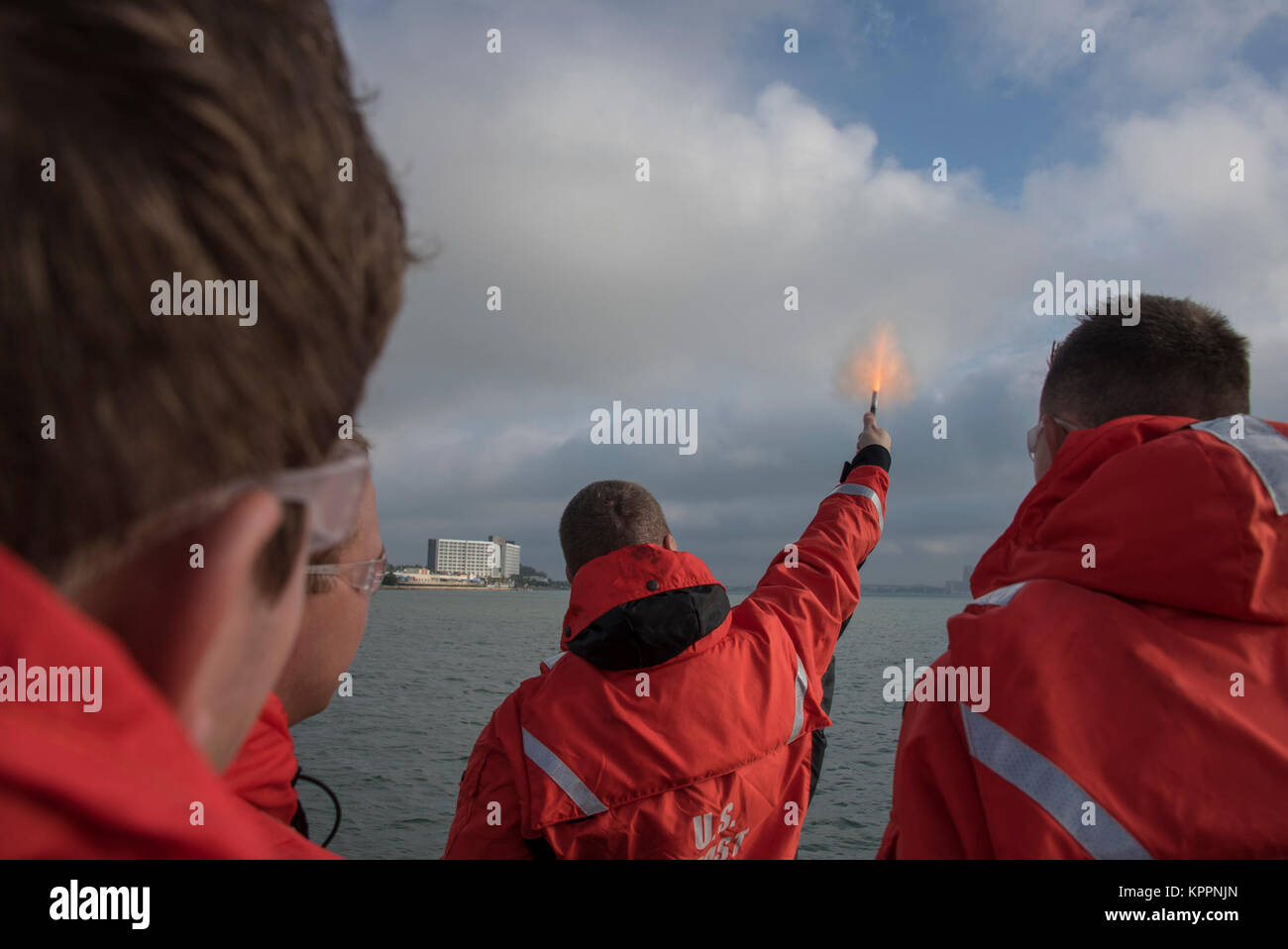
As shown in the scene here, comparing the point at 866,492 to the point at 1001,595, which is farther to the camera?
the point at 866,492

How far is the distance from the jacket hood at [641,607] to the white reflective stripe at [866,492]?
1250 mm

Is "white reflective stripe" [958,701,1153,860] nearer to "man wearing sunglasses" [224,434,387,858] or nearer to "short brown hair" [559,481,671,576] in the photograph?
"man wearing sunglasses" [224,434,387,858]

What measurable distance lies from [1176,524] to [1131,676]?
14.9 inches

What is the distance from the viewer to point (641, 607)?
10.7ft

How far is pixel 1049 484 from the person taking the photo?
222 cm

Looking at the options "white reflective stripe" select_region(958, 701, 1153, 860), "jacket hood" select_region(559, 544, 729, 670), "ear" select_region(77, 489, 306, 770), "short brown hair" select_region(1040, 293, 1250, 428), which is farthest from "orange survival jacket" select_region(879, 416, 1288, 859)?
"ear" select_region(77, 489, 306, 770)

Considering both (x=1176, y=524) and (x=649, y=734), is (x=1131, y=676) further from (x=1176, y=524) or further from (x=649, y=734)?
(x=649, y=734)

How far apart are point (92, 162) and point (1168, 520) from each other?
2.14m

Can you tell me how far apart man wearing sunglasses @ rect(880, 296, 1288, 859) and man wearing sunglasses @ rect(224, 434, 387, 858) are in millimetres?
1575

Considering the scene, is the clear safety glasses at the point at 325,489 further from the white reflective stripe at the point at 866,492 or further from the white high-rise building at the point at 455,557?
the white high-rise building at the point at 455,557

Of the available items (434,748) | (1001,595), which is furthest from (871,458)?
(434,748)

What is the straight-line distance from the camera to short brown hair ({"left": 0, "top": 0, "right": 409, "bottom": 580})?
0.62 metres
